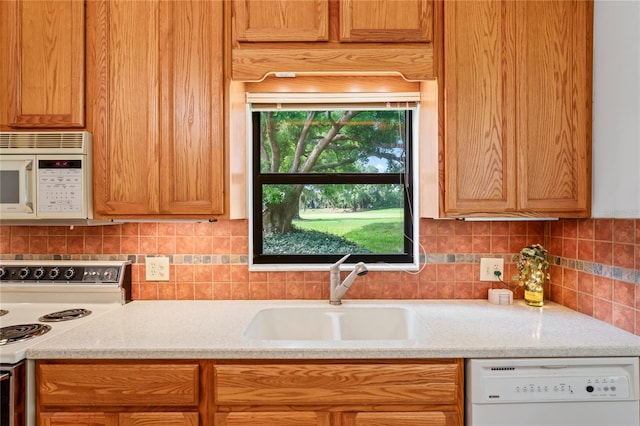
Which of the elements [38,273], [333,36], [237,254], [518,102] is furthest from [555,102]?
[38,273]

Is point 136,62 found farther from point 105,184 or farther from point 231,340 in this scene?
point 231,340

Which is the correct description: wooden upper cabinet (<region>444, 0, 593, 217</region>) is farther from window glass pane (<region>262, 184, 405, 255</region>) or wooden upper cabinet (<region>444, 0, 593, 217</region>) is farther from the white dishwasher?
the white dishwasher

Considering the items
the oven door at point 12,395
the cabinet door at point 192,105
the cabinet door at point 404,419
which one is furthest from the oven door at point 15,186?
the cabinet door at point 404,419

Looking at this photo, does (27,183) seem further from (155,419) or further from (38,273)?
(155,419)

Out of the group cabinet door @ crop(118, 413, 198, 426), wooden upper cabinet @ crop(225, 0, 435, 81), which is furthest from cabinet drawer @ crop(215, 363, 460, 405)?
wooden upper cabinet @ crop(225, 0, 435, 81)

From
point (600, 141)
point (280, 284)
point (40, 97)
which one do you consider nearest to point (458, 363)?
point (280, 284)

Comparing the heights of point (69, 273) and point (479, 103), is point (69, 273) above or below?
below

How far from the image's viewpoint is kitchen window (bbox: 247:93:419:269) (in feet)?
6.78

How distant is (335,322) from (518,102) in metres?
1.29

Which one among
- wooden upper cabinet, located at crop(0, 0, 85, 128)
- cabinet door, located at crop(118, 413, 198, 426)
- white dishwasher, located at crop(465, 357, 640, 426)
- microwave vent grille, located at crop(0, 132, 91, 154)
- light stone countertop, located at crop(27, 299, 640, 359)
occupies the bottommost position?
cabinet door, located at crop(118, 413, 198, 426)

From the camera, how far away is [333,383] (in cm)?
129

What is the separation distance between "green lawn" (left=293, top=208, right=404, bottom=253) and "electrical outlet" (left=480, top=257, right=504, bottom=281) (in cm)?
43

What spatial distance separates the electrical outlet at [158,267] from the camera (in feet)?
6.35

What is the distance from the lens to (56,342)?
1323 millimetres
